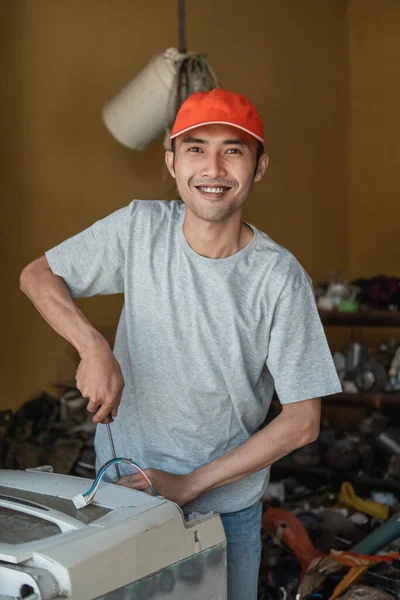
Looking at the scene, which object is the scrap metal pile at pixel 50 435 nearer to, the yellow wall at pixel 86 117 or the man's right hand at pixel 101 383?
the yellow wall at pixel 86 117

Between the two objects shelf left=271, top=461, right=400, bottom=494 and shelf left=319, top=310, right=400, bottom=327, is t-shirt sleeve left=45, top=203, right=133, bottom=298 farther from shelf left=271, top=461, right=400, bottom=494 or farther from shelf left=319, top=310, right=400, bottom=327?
shelf left=319, top=310, right=400, bottom=327

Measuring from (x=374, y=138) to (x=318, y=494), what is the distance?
137 inches

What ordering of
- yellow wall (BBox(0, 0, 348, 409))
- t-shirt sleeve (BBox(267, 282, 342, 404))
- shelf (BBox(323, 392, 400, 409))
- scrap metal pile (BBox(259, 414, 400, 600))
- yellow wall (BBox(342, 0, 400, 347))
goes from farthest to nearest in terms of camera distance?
yellow wall (BBox(342, 0, 400, 347)), shelf (BBox(323, 392, 400, 409)), yellow wall (BBox(0, 0, 348, 409)), scrap metal pile (BBox(259, 414, 400, 600)), t-shirt sleeve (BBox(267, 282, 342, 404))

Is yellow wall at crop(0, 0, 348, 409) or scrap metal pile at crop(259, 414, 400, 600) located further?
yellow wall at crop(0, 0, 348, 409)

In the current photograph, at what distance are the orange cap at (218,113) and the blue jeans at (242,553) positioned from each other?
2.67 ft

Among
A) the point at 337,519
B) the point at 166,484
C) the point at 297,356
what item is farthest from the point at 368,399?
the point at 166,484

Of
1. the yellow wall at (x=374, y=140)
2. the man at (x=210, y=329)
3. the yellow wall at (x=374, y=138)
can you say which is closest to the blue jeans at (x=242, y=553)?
the man at (x=210, y=329)

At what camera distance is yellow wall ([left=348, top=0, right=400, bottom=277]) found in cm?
660

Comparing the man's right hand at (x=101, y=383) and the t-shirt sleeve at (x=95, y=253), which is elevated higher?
the t-shirt sleeve at (x=95, y=253)

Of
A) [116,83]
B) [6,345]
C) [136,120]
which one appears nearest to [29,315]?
[6,345]

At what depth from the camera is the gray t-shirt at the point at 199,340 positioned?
166 cm

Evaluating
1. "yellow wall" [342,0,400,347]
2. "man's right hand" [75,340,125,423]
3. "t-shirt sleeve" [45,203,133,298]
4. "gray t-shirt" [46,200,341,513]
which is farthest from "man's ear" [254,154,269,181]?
"yellow wall" [342,0,400,347]

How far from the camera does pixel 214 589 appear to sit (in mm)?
1363

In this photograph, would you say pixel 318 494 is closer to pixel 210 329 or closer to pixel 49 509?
pixel 210 329
